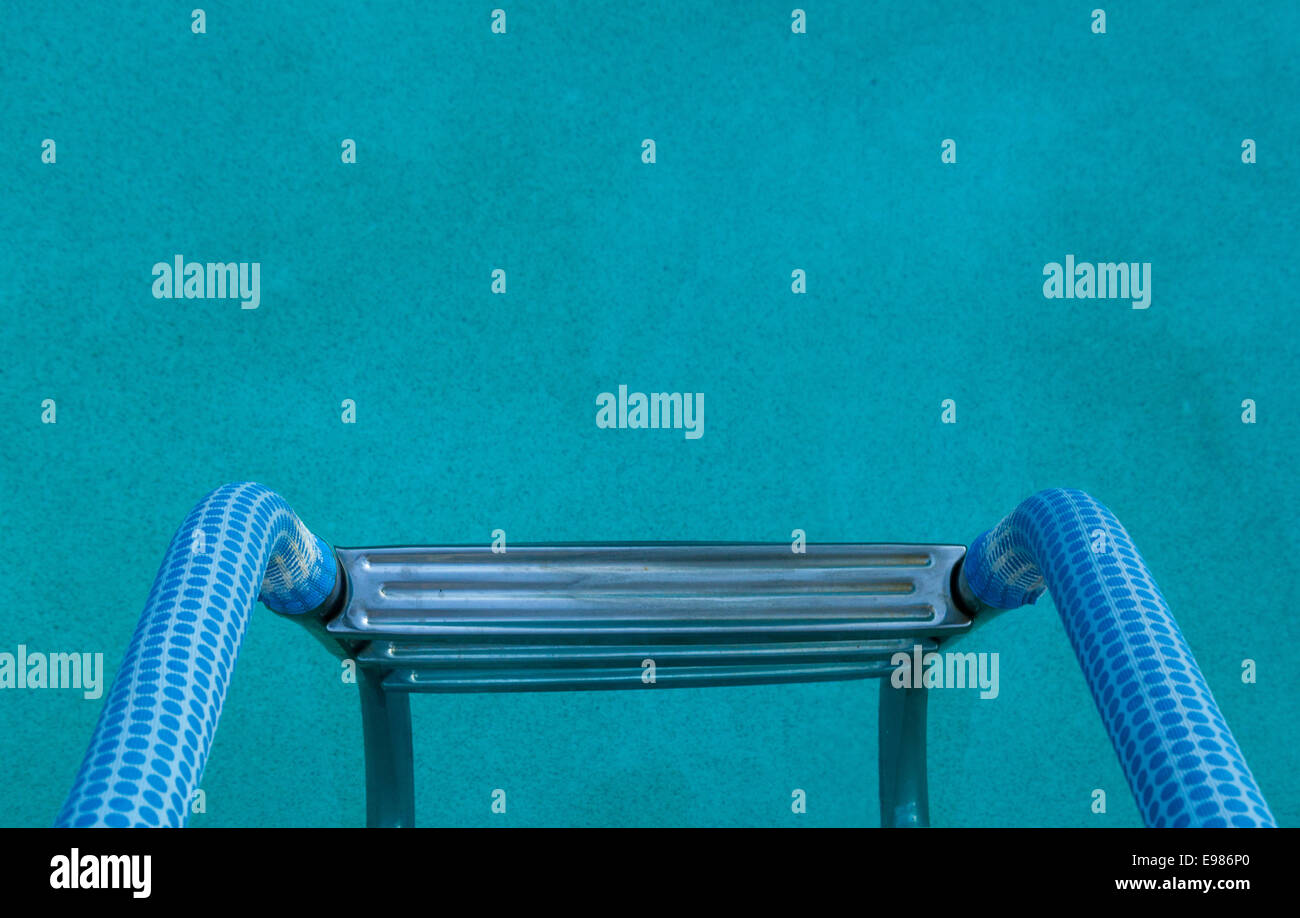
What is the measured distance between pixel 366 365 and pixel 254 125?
1.81 ft

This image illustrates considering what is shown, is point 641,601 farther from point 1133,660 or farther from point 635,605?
point 1133,660

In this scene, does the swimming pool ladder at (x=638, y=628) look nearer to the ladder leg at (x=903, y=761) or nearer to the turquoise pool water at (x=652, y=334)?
the ladder leg at (x=903, y=761)

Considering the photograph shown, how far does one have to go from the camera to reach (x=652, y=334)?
2104mm

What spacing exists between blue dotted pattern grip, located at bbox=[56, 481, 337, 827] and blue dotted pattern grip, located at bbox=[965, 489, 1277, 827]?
473 mm

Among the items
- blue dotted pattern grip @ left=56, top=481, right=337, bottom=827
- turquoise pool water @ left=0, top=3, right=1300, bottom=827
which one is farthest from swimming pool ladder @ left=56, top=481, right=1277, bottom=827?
turquoise pool water @ left=0, top=3, right=1300, bottom=827

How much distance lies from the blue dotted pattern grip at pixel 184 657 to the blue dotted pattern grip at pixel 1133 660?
473 mm

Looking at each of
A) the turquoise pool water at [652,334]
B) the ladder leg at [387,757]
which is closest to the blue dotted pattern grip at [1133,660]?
the ladder leg at [387,757]

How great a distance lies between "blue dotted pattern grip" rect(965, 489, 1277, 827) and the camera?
1.62 ft

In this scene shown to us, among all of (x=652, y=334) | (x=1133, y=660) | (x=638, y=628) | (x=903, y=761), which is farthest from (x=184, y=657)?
(x=652, y=334)

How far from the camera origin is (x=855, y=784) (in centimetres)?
198

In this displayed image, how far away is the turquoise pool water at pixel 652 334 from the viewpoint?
1979 mm

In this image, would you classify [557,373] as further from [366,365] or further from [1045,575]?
[1045,575]

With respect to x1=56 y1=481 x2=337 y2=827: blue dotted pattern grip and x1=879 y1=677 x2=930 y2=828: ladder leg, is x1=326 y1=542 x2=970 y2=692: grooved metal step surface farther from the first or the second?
x1=879 y1=677 x2=930 y2=828: ladder leg

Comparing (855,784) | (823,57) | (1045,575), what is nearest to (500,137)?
(823,57)
